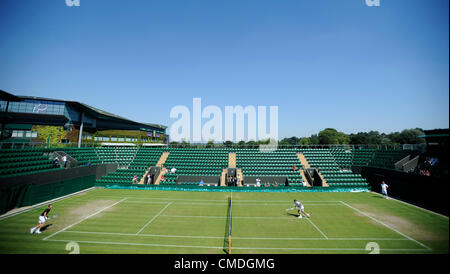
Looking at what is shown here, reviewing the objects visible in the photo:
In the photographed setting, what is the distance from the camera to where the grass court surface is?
10.2 meters

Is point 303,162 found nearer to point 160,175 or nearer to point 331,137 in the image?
point 160,175

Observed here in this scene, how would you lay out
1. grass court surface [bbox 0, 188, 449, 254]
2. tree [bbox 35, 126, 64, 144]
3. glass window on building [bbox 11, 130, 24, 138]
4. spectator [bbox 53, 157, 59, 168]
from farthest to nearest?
glass window on building [bbox 11, 130, 24, 138] → tree [bbox 35, 126, 64, 144] → spectator [bbox 53, 157, 59, 168] → grass court surface [bbox 0, 188, 449, 254]

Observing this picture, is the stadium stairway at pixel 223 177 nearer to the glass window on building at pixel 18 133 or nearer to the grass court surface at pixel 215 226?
the grass court surface at pixel 215 226

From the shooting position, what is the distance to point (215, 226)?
13.2 meters

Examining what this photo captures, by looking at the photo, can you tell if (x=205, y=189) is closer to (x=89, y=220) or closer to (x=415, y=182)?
(x=89, y=220)

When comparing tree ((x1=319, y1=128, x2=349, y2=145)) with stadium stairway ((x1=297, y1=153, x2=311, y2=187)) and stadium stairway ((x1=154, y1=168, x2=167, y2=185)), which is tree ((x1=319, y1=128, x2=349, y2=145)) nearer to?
stadium stairway ((x1=297, y1=153, x2=311, y2=187))

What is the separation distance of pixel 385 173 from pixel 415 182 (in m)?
4.63

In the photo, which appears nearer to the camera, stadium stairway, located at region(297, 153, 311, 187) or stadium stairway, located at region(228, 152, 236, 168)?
stadium stairway, located at region(297, 153, 311, 187)

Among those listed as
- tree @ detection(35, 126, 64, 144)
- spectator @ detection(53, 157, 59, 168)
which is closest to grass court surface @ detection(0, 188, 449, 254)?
spectator @ detection(53, 157, 59, 168)

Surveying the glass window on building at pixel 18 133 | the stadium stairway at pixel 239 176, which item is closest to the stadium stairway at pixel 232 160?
the stadium stairway at pixel 239 176

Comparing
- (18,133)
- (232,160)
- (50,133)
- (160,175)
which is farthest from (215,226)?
(18,133)

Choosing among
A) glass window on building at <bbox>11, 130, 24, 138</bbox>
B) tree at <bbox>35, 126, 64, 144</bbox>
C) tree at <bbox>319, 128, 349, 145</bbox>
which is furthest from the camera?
tree at <bbox>319, 128, 349, 145</bbox>
